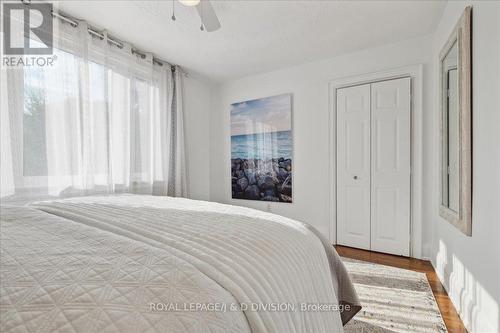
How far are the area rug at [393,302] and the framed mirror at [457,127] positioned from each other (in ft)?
2.06

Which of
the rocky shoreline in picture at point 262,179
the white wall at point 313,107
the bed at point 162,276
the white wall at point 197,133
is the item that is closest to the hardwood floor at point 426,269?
the white wall at point 313,107

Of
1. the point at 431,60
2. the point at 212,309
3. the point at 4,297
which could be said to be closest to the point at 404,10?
the point at 431,60

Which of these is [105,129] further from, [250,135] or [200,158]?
[250,135]

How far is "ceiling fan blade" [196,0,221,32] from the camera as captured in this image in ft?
6.84

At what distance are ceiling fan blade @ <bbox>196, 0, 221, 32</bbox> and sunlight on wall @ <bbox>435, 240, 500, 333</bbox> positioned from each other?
2647mm

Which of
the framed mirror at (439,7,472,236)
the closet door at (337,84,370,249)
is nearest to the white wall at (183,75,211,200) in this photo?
the closet door at (337,84,370,249)

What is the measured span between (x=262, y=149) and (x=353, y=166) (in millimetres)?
1369

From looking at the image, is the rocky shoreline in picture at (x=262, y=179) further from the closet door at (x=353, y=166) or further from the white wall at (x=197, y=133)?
the closet door at (x=353, y=166)

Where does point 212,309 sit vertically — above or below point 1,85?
below

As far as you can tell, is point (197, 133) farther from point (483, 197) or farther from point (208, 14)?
point (483, 197)

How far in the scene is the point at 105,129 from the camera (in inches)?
109

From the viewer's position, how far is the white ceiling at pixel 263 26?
2.31m

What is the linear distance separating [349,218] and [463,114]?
1.91m

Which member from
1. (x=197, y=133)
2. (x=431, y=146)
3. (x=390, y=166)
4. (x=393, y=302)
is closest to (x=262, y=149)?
(x=197, y=133)
